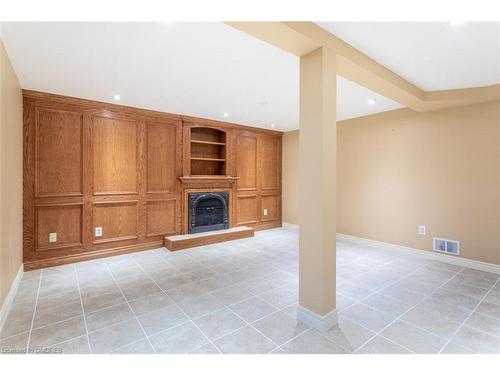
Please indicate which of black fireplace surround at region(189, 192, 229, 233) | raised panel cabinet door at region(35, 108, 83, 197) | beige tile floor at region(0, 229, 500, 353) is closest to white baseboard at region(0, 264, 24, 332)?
beige tile floor at region(0, 229, 500, 353)

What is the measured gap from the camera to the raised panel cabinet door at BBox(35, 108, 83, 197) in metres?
3.38

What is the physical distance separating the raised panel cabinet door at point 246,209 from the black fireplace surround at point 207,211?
1.31ft

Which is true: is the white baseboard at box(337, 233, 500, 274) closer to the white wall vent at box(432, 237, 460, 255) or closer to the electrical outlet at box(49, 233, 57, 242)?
the white wall vent at box(432, 237, 460, 255)

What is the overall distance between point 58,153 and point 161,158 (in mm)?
1447

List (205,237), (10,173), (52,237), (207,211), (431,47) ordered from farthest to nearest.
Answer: (207,211)
(205,237)
(52,237)
(10,173)
(431,47)

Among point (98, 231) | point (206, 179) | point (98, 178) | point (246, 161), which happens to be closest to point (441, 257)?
point (246, 161)

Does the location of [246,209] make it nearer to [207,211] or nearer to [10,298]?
[207,211]

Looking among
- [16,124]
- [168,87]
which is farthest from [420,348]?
[16,124]

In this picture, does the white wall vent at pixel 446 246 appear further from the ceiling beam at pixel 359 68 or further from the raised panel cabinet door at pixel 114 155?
the raised panel cabinet door at pixel 114 155

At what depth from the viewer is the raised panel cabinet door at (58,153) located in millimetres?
3377

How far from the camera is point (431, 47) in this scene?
7.20 ft

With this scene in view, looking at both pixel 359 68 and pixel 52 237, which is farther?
pixel 52 237

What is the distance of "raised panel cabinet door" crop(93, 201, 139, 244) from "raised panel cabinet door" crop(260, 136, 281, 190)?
9.64ft

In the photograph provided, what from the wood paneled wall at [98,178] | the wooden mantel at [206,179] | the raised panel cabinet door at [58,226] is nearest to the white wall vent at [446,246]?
the wooden mantel at [206,179]
